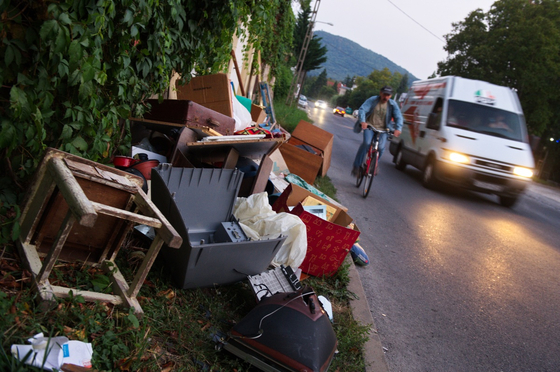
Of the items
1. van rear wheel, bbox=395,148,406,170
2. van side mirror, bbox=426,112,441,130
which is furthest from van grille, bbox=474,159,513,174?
van rear wheel, bbox=395,148,406,170

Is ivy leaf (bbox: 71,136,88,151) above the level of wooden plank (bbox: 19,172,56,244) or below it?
above

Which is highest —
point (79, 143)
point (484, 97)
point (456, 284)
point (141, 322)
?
point (484, 97)

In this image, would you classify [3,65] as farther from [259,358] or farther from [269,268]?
[269,268]

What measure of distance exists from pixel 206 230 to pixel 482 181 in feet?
25.6

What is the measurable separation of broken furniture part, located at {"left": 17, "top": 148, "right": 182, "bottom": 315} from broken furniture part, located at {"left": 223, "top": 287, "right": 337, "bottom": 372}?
0.60 meters

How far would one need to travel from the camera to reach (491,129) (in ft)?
33.7

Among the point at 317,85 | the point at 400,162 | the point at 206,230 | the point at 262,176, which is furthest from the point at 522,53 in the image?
the point at 317,85

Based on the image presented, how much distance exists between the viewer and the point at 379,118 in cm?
863

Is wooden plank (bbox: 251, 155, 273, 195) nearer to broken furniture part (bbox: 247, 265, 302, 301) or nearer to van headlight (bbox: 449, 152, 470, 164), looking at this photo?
broken furniture part (bbox: 247, 265, 302, 301)

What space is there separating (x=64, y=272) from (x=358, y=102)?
119 m

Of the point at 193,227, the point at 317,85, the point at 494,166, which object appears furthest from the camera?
the point at 317,85

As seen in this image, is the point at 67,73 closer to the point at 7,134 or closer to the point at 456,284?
the point at 7,134

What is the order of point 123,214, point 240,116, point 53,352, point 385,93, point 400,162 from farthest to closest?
1. point 400,162
2. point 385,93
3. point 240,116
4. point 123,214
5. point 53,352

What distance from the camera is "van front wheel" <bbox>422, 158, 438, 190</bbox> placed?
10.6 metres
